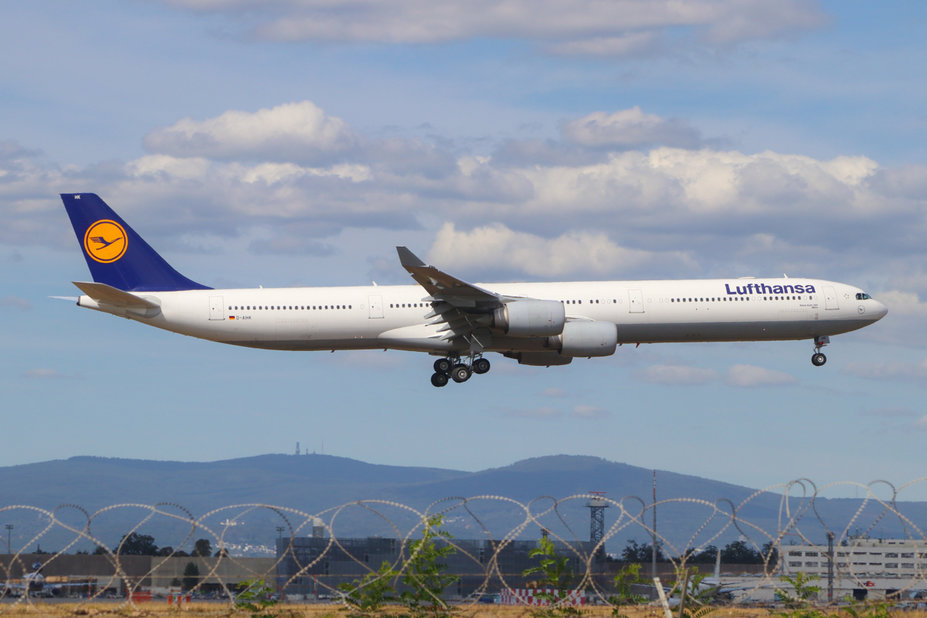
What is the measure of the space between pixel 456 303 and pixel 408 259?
13.1ft

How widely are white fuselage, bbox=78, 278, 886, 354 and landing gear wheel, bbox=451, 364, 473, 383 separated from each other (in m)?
1.10

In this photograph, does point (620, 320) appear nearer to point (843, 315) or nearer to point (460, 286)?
point (460, 286)

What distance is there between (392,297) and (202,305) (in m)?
9.26

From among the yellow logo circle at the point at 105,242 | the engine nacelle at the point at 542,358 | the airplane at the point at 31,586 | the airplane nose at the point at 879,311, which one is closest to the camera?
the airplane at the point at 31,586

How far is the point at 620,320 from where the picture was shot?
57250 millimetres

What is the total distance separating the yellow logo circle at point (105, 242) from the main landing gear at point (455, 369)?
17257mm

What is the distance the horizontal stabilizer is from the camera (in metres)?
54.2

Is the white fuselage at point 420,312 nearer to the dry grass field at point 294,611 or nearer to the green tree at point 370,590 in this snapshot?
the dry grass field at point 294,611

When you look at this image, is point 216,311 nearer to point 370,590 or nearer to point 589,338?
point 589,338

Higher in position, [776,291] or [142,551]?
[776,291]

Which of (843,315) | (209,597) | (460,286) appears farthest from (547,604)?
(843,315)

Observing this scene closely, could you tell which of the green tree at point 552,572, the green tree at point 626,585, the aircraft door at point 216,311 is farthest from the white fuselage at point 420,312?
the green tree at point 626,585

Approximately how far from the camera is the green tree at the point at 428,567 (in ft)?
89.4

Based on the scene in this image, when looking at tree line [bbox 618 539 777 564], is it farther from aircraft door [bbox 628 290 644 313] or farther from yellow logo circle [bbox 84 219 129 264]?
yellow logo circle [bbox 84 219 129 264]
